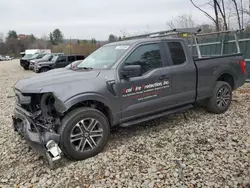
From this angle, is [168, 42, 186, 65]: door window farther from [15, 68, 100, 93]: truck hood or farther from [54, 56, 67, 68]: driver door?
[54, 56, 67, 68]: driver door

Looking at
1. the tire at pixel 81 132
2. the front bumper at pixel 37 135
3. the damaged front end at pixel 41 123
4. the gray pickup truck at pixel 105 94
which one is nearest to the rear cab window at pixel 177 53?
the gray pickup truck at pixel 105 94

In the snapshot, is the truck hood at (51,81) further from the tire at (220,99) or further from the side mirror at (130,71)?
the tire at (220,99)

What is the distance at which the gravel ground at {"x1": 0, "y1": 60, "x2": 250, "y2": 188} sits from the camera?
3023 millimetres

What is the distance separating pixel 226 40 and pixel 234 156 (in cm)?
751

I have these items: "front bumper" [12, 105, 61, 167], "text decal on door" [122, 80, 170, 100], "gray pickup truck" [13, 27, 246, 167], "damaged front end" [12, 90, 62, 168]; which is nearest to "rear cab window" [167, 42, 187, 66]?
"gray pickup truck" [13, 27, 246, 167]

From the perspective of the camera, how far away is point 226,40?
974cm

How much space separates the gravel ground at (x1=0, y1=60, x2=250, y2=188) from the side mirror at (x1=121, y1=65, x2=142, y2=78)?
1214 millimetres

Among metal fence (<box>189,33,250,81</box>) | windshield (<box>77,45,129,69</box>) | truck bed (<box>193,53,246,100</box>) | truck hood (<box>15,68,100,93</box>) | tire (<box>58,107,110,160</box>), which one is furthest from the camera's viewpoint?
metal fence (<box>189,33,250,81</box>)

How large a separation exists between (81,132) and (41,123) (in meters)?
0.65

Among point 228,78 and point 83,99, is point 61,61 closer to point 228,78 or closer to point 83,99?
point 228,78

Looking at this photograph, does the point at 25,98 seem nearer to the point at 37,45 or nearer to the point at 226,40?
the point at 226,40

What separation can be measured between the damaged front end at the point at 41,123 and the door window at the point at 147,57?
4.93 ft

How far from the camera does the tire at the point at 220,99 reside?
207 inches

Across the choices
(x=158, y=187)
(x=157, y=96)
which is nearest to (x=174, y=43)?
(x=157, y=96)
